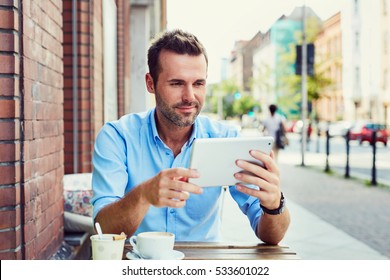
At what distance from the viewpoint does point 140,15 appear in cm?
1038

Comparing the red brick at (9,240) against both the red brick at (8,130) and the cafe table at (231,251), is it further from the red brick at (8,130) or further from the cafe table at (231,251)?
the cafe table at (231,251)

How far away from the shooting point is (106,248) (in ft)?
5.08

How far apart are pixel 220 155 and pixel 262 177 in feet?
0.54

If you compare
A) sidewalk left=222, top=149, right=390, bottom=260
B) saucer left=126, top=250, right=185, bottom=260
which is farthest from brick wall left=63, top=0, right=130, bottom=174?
saucer left=126, top=250, right=185, bottom=260

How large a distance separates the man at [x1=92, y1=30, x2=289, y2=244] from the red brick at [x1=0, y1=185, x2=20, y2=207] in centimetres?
29

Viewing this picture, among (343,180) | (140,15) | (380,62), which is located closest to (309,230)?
(343,180)

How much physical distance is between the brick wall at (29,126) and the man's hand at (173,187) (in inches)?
27.9

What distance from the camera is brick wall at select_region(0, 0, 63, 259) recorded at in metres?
2.04

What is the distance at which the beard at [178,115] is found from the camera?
1983 millimetres

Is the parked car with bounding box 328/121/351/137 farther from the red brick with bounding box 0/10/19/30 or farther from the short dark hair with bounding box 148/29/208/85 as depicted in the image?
the red brick with bounding box 0/10/19/30

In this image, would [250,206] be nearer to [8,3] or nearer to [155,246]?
[155,246]

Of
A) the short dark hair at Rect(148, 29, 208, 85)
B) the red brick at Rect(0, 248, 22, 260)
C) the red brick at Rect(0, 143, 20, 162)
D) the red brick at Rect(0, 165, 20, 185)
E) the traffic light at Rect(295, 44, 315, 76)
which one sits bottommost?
the red brick at Rect(0, 248, 22, 260)

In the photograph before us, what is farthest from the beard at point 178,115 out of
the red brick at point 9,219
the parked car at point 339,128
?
the parked car at point 339,128
